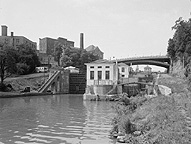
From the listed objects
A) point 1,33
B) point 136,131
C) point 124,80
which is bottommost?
point 136,131

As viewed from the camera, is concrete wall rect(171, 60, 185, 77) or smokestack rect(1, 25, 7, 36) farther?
smokestack rect(1, 25, 7, 36)

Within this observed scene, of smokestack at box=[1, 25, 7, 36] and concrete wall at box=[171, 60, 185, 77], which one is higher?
smokestack at box=[1, 25, 7, 36]

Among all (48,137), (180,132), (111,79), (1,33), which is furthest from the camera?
(1,33)

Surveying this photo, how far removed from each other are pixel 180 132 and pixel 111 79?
3346 cm

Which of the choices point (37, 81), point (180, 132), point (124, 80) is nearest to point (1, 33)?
point (37, 81)

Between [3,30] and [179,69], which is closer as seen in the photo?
[179,69]

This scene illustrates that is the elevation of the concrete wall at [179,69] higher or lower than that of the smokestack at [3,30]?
lower

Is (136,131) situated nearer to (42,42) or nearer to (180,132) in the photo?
(180,132)

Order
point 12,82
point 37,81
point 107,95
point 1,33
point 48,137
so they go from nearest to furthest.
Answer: point 48,137 < point 107,95 < point 12,82 < point 37,81 < point 1,33

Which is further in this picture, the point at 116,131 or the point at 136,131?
the point at 116,131

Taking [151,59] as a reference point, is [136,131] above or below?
below

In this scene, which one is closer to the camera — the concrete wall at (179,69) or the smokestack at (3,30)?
the concrete wall at (179,69)

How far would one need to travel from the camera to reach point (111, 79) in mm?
40625

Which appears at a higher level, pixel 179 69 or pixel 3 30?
pixel 3 30
